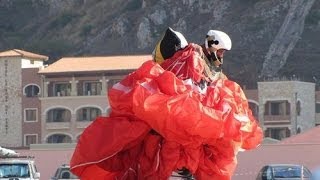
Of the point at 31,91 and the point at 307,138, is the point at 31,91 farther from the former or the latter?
the point at 307,138

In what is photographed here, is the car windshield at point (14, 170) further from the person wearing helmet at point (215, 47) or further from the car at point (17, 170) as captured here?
the person wearing helmet at point (215, 47)

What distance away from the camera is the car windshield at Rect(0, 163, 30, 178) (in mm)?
29094

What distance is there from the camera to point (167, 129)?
6.04 metres

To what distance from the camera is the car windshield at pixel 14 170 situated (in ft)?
95.5

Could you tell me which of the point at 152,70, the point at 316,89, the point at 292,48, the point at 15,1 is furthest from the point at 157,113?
the point at 15,1

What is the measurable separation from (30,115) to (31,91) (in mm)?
2072

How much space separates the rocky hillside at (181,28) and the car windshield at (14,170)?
72.5 metres

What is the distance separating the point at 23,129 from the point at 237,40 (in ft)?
129

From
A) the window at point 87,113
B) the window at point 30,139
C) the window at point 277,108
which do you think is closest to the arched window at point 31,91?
the window at point 30,139

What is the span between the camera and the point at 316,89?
88562 mm

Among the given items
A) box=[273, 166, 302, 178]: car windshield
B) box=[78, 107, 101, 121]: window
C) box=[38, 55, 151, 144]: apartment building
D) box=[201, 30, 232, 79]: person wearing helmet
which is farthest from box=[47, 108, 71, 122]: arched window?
box=[201, 30, 232, 79]: person wearing helmet

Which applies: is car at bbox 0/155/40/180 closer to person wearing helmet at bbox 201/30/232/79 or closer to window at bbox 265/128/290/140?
person wearing helmet at bbox 201/30/232/79

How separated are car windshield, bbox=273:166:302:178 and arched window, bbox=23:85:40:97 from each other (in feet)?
184

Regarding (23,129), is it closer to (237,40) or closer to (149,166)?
(237,40)
